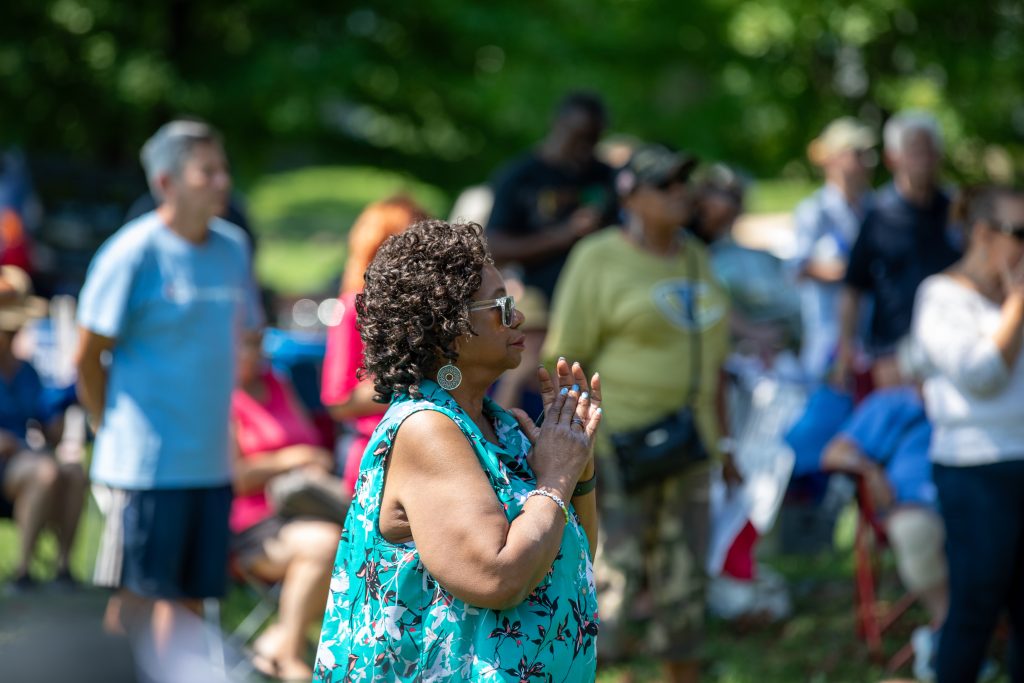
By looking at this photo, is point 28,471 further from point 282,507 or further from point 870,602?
point 870,602

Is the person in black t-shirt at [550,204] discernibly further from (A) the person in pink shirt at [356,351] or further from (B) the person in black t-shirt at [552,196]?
(A) the person in pink shirt at [356,351]

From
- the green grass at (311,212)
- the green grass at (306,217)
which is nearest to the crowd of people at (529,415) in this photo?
the green grass at (311,212)

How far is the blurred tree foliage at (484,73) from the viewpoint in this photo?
39.3 ft

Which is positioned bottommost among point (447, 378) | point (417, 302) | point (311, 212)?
point (447, 378)

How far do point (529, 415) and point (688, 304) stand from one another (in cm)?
118

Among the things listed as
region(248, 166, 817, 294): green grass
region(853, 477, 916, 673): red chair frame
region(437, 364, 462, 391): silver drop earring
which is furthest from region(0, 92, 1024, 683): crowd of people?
region(248, 166, 817, 294): green grass

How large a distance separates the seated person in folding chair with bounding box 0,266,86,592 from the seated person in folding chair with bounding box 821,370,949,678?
3852 mm

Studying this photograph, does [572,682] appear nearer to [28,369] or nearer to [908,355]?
[908,355]

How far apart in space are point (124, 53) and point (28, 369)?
24.9 feet

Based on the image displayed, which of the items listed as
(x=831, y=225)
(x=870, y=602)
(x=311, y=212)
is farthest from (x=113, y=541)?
(x=311, y=212)

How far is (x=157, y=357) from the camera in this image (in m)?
4.93

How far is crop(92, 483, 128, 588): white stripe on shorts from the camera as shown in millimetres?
4914

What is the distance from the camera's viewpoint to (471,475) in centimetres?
278

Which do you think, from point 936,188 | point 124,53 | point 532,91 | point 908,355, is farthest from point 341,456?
point 124,53
